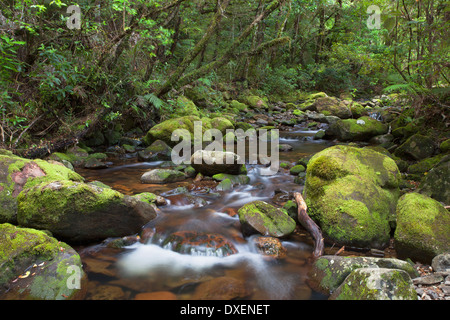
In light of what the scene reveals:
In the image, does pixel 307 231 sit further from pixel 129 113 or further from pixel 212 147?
pixel 129 113

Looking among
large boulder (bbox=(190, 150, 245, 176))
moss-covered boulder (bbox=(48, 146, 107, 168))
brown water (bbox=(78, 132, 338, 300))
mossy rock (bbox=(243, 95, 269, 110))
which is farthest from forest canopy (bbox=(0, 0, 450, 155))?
mossy rock (bbox=(243, 95, 269, 110))

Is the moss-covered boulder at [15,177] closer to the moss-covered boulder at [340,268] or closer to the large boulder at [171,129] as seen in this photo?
the moss-covered boulder at [340,268]

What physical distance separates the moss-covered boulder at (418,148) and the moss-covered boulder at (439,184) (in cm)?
272

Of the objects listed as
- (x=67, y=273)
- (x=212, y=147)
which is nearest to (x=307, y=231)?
(x=67, y=273)

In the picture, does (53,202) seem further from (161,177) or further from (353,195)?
(353,195)

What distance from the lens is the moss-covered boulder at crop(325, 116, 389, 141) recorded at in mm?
10023

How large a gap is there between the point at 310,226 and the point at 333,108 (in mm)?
13634

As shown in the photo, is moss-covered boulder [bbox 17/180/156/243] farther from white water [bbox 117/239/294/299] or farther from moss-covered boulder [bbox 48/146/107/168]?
moss-covered boulder [bbox 48/146/107/168]

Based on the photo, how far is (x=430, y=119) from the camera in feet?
25.6

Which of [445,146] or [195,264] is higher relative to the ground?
[445,146]

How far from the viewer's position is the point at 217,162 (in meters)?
6.35

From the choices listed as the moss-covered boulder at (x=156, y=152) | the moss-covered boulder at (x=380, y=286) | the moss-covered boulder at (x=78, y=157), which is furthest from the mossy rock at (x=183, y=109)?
the moss-covered boulder at (x=380, y=286)

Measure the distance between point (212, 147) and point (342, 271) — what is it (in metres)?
7.02

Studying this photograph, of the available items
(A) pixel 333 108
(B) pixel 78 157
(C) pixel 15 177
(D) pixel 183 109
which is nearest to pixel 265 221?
(C) pixel 15 177
